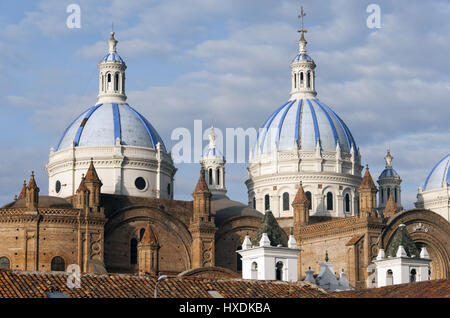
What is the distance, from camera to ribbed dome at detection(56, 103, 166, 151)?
81.1 metres

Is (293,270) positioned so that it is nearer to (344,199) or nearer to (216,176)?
(344,199)

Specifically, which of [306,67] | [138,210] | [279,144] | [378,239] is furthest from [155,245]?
[306,67]

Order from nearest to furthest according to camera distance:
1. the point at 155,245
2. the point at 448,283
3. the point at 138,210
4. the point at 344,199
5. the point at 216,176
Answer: the point at 448,283
the point at 155,245
the point at 138,210
the point at 344,199
the point at 216,176

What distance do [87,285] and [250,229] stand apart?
38.0 metres

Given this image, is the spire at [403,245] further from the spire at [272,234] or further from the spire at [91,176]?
the spire at [91,176]

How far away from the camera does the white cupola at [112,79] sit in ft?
275

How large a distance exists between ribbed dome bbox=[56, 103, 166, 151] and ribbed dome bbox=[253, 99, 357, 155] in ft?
44.1

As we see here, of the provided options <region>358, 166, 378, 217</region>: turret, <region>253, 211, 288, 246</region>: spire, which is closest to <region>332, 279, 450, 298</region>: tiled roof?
<region>253, 211, 288, 246</region>: spire

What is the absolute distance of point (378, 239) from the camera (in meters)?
76.2

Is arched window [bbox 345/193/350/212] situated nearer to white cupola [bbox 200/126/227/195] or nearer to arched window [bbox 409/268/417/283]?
white cupola [bbox 200/126/227/195]

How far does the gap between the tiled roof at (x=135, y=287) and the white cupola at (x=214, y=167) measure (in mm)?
50698

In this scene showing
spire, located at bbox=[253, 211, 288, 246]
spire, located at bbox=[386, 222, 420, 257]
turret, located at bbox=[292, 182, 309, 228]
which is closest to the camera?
spire, located at bbox=[253, 211, 288, 246]

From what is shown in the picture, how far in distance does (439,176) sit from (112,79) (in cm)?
3322

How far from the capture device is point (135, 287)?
139 ft
